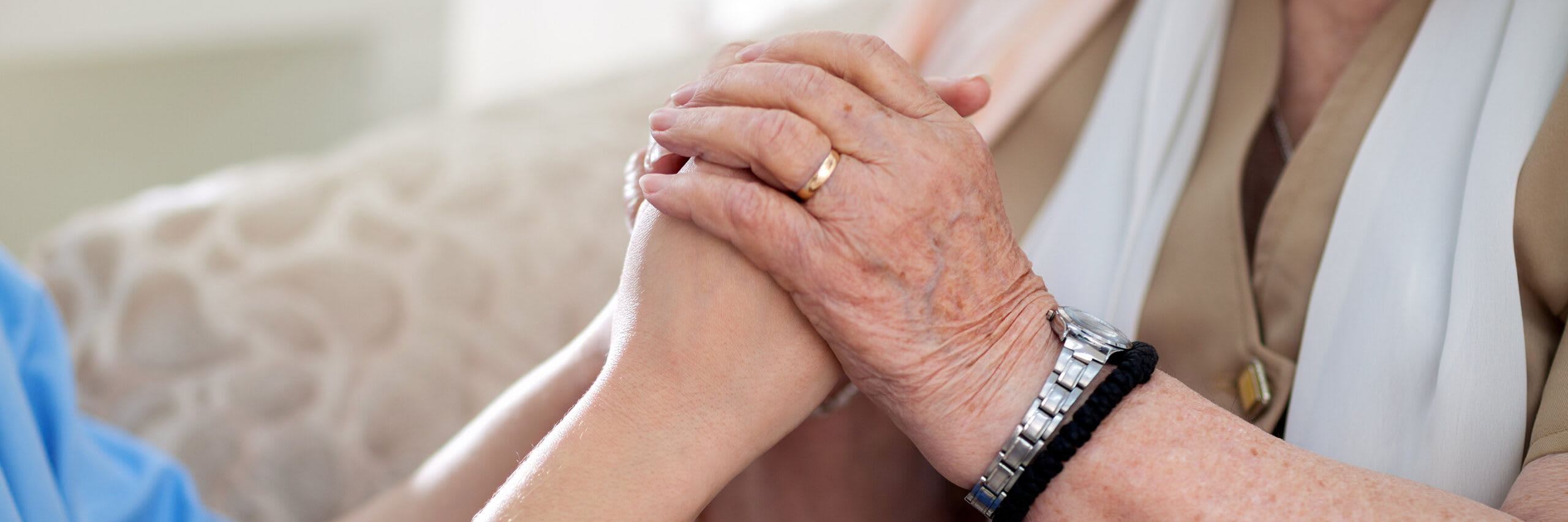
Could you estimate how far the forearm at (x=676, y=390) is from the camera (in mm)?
528

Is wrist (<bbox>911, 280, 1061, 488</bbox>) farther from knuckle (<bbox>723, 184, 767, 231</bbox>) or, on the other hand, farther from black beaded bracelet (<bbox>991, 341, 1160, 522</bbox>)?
knuckle (<bbox>723, 184, 767, 231</bbox>)

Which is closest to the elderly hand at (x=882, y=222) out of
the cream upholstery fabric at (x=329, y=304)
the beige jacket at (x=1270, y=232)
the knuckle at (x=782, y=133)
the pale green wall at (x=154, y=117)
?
the knuckle at (x=782, y=133)

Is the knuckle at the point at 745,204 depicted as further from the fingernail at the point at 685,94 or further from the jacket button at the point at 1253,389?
the jacket button at the point at 1253,389

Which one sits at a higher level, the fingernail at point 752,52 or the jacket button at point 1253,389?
the fingernail at point 752,52

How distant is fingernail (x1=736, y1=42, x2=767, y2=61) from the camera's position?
592 millimetres

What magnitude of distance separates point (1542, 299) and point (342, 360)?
1191 mm

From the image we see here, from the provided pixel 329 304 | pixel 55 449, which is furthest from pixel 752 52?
pixel 329 304

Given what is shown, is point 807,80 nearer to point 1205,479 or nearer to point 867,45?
point 867,45

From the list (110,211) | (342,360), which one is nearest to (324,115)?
(110,211)

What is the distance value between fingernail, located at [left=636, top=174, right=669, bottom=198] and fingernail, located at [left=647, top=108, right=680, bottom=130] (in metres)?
0.03

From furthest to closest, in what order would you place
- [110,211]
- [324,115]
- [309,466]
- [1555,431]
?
[324,115], [110,211], [309,466], [1555,431]

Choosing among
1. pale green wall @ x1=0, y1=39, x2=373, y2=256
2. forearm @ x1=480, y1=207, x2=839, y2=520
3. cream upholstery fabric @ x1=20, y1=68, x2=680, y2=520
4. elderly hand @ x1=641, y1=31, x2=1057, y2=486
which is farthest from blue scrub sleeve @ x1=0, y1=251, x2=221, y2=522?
pale green wall @ x1=0, y1=39, x2=373, y2=256

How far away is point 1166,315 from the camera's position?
2.25 ft

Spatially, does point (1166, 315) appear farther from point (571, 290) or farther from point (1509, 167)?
point (571, 290)
